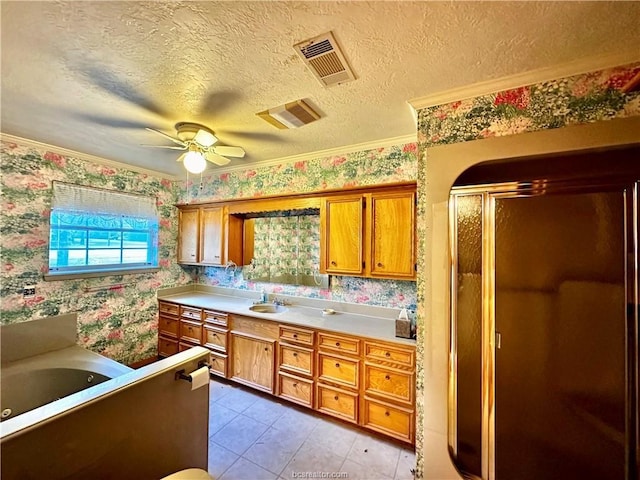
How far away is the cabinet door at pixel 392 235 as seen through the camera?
2178 mm

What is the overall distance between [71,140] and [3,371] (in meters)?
2.07

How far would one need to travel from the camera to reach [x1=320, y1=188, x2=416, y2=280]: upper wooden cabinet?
2.20m

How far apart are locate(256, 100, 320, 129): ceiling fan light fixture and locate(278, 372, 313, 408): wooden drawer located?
2275 millimetres

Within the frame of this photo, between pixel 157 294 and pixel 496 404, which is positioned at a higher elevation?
pixel 157 294

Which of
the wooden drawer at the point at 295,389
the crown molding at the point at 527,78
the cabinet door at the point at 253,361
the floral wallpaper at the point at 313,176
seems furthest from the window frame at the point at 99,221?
the crown molding at the point at 527,78

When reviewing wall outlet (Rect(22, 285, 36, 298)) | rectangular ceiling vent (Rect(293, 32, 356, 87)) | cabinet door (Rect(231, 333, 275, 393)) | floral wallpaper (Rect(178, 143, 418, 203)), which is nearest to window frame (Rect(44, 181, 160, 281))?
wall outlet (Rect(22, 285, 36, 298))

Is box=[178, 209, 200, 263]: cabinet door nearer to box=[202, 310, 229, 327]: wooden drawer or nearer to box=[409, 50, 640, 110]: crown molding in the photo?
box=[202, 310, 229, 327]: wooden drawer

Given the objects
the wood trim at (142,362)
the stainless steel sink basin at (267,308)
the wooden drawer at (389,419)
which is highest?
the stainless steel sink basin at (267,308)

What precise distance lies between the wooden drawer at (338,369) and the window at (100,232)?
8.75ft

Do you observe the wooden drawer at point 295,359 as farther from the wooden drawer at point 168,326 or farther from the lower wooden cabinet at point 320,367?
the wooden drawer at point 168,326

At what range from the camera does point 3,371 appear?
210 centimetres

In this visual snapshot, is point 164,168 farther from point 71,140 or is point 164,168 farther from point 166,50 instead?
point 166,50

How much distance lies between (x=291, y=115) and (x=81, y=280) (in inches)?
115

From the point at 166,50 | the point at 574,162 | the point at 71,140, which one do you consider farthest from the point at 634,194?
the point at 71,140
